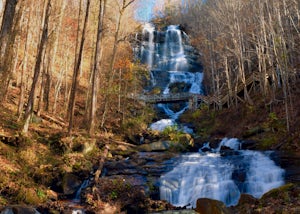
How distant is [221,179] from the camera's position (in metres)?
10.6

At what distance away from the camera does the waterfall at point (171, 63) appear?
112 feet

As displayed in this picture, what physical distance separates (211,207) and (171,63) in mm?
32339

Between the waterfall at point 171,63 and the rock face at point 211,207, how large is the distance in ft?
65.6

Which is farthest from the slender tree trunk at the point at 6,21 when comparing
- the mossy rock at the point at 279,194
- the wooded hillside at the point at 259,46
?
the wooded hillside at the point at 259,46

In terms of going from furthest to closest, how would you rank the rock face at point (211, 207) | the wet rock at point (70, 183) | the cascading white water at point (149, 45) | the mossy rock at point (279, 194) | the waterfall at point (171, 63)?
the cascading white water at point (149, 45), the waterfall at point (171, 63), the wet rock at point (70, 183), the mossy rock at point (279, 194), the rock face at point (211, 207)

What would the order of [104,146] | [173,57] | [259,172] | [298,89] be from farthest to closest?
[173,57] < [298,89] < [104,146] < [259,172]

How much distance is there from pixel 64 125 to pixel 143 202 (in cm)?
726

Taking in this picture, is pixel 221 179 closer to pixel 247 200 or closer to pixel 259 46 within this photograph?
pixel 247 200

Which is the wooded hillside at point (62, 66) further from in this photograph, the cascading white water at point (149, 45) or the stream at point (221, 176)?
the cascading white water at point (149, 45)

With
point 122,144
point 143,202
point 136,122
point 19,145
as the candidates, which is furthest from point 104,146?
point 136,122

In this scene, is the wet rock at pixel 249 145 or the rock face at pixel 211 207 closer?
the rock face at pixel 211 207

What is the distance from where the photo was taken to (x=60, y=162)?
415 inches

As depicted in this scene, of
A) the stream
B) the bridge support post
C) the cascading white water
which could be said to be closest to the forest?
the stream

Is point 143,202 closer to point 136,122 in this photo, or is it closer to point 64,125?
point 64,125
